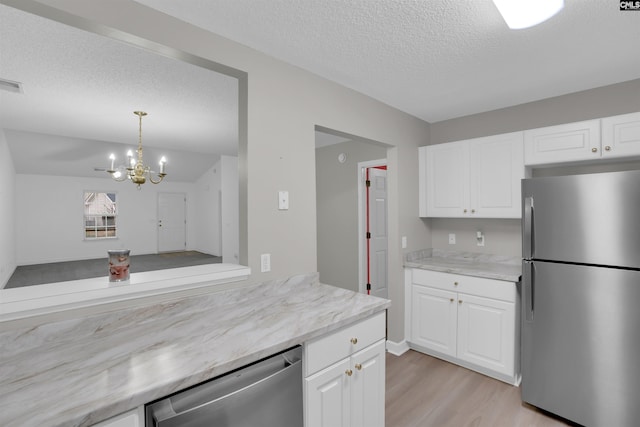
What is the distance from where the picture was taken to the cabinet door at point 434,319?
110 inches

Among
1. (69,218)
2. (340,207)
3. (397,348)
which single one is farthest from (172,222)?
(397,348)

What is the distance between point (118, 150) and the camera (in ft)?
22.0

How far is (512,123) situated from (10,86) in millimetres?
4934

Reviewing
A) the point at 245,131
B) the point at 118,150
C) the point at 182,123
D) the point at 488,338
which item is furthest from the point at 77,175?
the point at 488,338

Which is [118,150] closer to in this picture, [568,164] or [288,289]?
[288,289]

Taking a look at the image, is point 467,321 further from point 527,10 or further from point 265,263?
point 527,10

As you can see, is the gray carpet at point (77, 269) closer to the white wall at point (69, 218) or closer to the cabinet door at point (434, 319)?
the white wall at point (69, 218)

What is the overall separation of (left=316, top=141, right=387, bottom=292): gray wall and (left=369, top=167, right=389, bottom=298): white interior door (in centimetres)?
22

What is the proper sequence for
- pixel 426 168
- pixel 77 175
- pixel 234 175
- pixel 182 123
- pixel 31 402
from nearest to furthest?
pixel 31 402 < pixel 426 168 < pixel 182 123 < pixel 234 175 < pixel 77 175

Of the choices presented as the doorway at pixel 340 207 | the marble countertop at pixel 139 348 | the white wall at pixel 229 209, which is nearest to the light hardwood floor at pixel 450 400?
the marble countertop at pixel 139 348

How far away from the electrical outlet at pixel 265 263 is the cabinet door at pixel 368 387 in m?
0.71

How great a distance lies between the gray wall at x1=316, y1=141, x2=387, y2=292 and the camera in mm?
4336

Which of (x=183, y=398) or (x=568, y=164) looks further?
(x=568, y=164)

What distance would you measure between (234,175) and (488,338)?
250 inches
